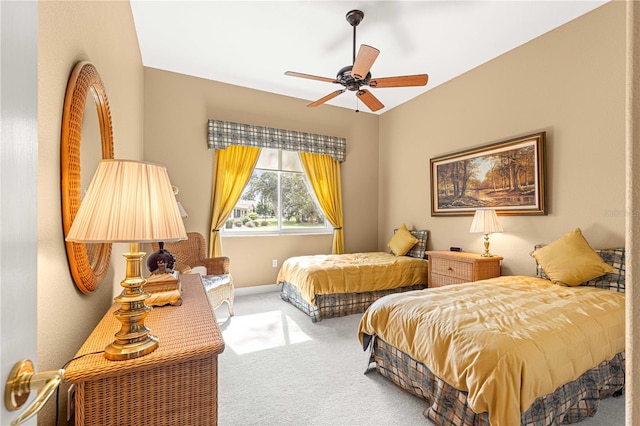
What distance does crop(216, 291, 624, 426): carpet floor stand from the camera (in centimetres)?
178

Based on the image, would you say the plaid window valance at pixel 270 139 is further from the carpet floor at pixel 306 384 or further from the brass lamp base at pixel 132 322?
the brass lamp base at pixel 132 322

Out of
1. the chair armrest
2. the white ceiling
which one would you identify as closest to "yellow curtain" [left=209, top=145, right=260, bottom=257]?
the chair armrest

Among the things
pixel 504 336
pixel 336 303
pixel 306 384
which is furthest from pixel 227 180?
pixel 504 336

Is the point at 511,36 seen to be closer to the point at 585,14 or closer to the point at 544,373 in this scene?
the point at 585,14

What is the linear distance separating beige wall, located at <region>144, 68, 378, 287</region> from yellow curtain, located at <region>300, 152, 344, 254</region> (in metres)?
0.18

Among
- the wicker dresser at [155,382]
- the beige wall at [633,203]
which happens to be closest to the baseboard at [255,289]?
the wicker dresser at [155,382]

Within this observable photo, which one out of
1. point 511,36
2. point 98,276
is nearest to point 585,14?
point 511,36

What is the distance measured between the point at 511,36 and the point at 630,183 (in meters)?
3.58

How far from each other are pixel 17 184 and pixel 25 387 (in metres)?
0.30

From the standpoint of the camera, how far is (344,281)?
346cm

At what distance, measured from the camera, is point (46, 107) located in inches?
36.8

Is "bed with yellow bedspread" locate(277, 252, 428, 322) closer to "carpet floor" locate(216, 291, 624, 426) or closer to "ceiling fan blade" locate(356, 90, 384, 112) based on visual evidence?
"carpet floor" locate(216, 291, 624, 426)

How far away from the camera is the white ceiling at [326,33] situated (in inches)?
105

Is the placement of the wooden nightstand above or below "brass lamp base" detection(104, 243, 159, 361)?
below
